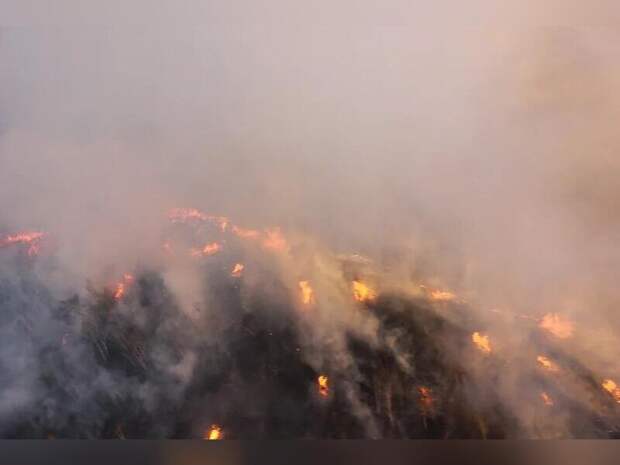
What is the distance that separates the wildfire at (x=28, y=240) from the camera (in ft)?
18.7

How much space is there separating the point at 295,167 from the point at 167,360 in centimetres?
225

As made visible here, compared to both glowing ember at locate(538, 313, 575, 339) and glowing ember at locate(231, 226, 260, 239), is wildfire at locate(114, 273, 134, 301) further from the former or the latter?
glowing ember at locate(538, 313, 575, 339)

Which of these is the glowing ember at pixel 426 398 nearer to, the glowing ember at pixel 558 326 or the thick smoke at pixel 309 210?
the thick smoke at pixel 309 210

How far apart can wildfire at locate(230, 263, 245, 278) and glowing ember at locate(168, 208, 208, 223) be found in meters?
0.58

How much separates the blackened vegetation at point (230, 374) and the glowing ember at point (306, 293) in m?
0.14

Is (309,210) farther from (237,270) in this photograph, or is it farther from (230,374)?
(230,374)

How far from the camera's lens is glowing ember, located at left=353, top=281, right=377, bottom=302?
5547 mm

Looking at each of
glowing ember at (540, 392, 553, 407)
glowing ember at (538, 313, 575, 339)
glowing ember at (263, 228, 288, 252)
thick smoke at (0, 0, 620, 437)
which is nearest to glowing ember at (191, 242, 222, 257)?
thick smoke at (0, 0, 620, 437)

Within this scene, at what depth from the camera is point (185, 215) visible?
18.9 feet

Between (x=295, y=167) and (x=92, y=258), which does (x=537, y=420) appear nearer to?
(x=295, y=167)

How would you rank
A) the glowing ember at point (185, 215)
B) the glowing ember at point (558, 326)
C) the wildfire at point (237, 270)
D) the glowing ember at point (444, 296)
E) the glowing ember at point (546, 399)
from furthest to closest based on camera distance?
1. the glowing ember at point (185, 215)
2. the wildfire at point (237, 270)
3. the glowing ember at point (444, 296)
4. the glowing ember at point (558, 326)
5. the glowing ember at point (546, 399)

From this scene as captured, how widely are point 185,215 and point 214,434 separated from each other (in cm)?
210

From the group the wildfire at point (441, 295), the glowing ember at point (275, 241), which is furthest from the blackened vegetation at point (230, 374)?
the glowing ember at point (275, 241)

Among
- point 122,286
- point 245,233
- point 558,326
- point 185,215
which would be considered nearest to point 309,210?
point 245,233
